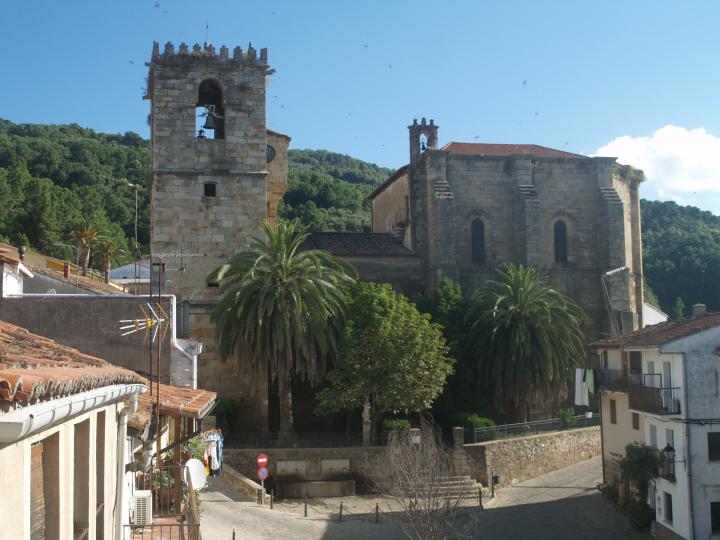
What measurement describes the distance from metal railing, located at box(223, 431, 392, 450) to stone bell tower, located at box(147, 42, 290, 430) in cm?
260

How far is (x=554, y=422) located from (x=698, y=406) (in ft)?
40.7

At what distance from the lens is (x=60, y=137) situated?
103625mm

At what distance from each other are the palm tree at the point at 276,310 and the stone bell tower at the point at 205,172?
8.04ft

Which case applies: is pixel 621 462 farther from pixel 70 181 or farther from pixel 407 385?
pixel 70 181

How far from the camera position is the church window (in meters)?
35.6

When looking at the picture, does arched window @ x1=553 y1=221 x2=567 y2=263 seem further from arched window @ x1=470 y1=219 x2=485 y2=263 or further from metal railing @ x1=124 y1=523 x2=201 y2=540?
metal railing @ x1=124 y1=523 x2=201 y2=540

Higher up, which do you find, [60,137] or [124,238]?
[60,137]

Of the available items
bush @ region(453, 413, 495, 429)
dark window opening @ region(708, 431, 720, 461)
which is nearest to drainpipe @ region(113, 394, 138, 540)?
dark window opening @ region(708, 431, 720, 461)

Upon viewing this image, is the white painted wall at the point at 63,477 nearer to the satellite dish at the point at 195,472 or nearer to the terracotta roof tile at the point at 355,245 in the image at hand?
the satellite dish at the point at 195,472

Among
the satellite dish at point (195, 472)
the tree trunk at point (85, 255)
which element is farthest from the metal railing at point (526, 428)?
→ the tree trunk at point (85, 255)

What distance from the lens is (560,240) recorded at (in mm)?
45969

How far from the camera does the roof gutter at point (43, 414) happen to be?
4.15 meters

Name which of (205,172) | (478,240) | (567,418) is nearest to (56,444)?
(205,172)

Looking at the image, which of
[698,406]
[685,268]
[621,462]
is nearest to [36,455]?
[698,406]
